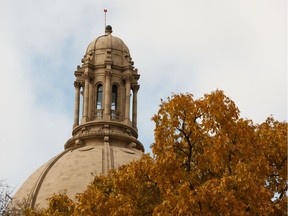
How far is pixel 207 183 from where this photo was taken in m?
24.9

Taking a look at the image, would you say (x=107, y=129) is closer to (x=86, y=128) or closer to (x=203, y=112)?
(x=86, y=128)

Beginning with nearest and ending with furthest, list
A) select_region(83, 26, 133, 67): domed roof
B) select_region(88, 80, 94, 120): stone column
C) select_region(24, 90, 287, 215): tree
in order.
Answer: select_region(24, 90, 287, 215): tree
select_region(88, 80, 94, 120): stone column
select_region(83, 26, 133, 67): domed roof

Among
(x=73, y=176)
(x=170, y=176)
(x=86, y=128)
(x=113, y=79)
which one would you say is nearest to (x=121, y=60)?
(x=113, y=79)

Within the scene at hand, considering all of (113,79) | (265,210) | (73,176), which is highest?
(113,79)

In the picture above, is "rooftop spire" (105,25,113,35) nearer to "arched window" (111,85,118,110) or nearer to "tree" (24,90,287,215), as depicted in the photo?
"arched window" (111,85,118,110)

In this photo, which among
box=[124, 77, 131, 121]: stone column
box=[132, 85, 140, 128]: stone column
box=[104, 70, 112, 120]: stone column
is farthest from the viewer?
box=[132, 85, 140, 128]: stone column

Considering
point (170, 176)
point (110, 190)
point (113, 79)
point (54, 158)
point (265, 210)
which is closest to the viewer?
point (265, 210)

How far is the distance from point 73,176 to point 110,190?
2660 cm

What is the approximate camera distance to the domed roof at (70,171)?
5597cm

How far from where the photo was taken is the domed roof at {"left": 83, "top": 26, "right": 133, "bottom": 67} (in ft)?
225

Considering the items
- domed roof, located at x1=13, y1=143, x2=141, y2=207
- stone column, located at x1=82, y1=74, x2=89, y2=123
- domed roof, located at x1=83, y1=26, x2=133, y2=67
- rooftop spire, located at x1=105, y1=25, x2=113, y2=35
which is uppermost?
rooftop spire, located at x1=105, y1=25, x2=113, y2=35

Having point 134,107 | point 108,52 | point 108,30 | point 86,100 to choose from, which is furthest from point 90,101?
point 108,30

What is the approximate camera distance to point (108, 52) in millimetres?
68562

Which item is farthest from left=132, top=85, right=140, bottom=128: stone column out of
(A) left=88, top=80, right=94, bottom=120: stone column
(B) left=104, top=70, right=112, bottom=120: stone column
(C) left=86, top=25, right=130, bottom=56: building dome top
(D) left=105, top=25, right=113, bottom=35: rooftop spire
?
(D) left=105, top=25, right=113, bottom=35: rooftop spire
